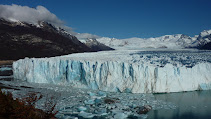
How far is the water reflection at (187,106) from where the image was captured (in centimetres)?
1022

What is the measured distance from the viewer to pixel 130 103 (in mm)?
11992

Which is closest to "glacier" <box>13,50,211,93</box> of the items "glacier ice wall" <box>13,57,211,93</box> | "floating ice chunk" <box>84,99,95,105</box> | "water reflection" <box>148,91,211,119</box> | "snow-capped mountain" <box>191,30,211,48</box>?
"glacier ice wall" <box>13,57,211,93</box>

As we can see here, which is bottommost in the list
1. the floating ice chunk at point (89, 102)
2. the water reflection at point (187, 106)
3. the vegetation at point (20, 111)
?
the water reflection at point (187, 106)

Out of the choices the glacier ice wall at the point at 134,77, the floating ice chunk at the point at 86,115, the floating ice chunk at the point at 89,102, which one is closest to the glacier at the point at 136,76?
the glacier ice wall at the point at 134,77

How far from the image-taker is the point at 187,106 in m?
11.9

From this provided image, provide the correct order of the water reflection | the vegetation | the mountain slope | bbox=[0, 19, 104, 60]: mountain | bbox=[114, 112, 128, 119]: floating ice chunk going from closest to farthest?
the vegetation
bbox=[114, 112, 128, 119]: floating ice chunk
the water reflection
bbox=[0, 19, 104, 60]: mountain
the mountain slope

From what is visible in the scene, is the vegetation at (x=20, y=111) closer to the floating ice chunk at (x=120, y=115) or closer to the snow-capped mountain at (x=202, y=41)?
the floating ice chunk at (x=120, y=115)

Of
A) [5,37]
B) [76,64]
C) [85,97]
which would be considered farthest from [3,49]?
[85,97]

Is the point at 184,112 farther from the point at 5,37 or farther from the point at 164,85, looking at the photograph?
the point at 5,37

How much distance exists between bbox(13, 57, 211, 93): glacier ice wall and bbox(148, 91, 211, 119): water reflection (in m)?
0.96

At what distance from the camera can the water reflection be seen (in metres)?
10.2

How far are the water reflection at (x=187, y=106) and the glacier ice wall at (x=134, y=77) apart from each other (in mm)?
962

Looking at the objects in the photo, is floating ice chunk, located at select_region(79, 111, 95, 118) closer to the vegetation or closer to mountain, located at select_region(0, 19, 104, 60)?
the vegetation

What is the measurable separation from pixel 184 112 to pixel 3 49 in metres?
69.9
